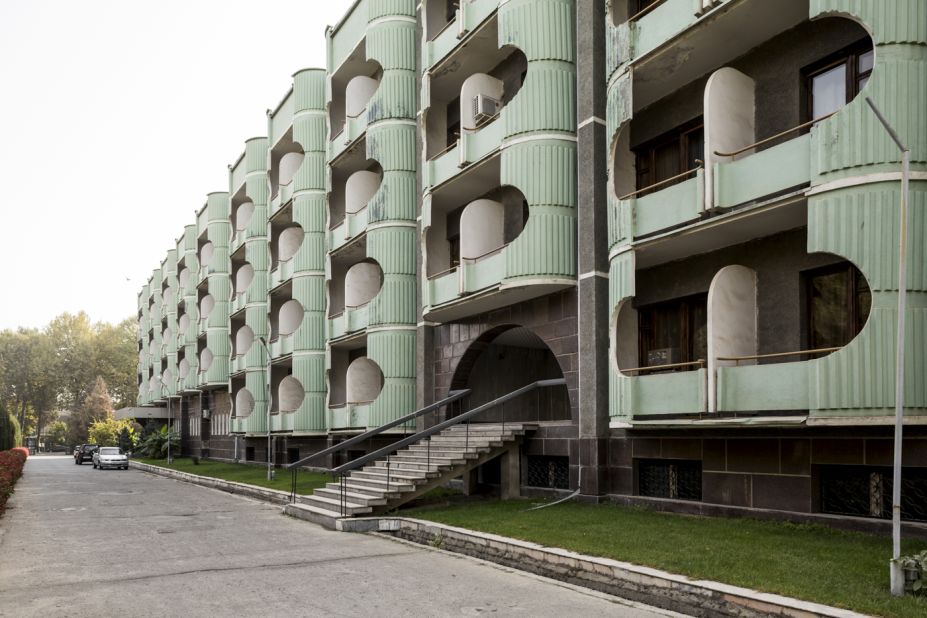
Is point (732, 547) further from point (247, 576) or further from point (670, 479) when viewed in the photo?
point (247, 576)

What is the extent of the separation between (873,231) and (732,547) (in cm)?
479

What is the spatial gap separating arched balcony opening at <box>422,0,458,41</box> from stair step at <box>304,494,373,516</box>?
549 inches

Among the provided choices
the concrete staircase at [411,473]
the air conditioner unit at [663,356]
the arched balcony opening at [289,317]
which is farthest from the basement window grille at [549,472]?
the arched balcony opening at [289,317]

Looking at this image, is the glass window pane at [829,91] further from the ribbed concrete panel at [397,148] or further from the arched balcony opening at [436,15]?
the ribbed concrete panel at [397,148]

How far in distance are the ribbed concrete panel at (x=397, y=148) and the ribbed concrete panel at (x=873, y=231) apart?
54.4ft

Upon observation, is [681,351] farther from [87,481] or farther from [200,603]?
[87,481]

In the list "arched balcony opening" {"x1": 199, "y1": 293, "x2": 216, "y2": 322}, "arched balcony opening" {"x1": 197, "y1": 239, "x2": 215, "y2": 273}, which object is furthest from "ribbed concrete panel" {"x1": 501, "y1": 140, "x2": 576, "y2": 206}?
"arched balcony opening" {"x1": 197, "y1": 239, "x2": 215, "y2": 273}

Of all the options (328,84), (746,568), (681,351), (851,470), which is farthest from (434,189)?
(746,568)

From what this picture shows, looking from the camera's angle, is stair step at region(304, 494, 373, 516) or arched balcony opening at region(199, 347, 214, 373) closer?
stair step at region(304, 494, 373, 516)

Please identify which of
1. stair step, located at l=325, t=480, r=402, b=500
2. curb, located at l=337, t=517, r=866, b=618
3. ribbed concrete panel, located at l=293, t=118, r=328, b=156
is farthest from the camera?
ribbed concrete panel, located at l=293, t=118, r=328, b=156

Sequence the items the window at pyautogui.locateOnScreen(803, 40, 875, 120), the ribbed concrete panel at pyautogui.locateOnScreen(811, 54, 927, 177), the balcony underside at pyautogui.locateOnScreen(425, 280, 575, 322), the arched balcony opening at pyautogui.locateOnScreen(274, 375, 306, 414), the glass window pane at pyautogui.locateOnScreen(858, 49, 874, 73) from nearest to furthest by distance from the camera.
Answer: the ribbed concrete panel at pyautogui.locateOnScreen(811, 54, 927, 177) → the glass window pane at pyautogui.locateOnScreen(858, 49, 874, 73) → the window at pyautogui.locateOnScreen(803, 40, 875, 120) → the balcony underside at pyautogui.locateOnScreen(425, 280, 575, 322) → the arched balcony opening at pyautogui.locateOnScreen(274, 375, 306, 414)

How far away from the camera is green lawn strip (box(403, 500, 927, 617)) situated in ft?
28.9

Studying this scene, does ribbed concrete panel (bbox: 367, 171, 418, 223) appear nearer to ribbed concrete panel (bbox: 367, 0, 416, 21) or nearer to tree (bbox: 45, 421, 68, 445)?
ribbed concrete panel (bbox: 367, 0, 416, 21)

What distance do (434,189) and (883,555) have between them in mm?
15971
